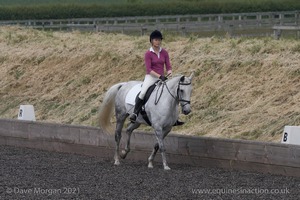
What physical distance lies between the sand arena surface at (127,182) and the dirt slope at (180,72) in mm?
2438

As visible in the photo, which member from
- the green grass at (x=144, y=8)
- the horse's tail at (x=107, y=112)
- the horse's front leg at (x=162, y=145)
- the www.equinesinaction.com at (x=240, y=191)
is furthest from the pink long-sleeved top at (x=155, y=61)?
the green grass at (x=144, y=8)

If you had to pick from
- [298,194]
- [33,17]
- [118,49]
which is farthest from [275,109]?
[33,17]

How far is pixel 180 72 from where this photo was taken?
24.9m

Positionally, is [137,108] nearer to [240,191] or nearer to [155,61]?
[155,61]

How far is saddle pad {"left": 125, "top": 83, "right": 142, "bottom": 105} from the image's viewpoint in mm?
18922

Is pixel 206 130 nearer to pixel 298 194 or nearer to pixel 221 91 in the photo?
pixel 221 91

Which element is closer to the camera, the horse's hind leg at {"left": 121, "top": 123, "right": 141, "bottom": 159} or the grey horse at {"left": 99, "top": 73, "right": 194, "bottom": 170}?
the grey horse at {"left": 99, "top": 73, "right": 194, "bottom": 170}

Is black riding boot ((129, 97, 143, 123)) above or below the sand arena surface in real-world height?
above

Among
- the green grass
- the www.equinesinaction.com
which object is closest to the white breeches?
the www.equinesinaction.com

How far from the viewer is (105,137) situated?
2070cm

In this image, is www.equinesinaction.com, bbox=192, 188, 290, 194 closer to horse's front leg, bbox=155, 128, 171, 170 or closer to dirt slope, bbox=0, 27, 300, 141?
horse's front leg, bbox=155, 128, 171, 170

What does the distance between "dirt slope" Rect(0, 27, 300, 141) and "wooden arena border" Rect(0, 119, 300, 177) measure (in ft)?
4.55

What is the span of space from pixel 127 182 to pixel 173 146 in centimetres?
304

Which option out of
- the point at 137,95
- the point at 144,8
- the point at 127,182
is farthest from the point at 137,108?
the point at 144,8
